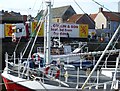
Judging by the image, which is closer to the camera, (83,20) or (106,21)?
(83,20)

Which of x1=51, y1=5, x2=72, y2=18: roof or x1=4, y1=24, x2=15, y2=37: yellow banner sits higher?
x1=51, y1=5, x2=72, y2=18: roof

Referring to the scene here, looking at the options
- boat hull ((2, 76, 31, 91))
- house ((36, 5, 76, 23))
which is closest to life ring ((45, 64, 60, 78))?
boat hull ((2, 76, 31, 91))

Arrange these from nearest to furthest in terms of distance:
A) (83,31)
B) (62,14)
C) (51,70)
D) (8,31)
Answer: (51,70) → (8,31) → (83,31) → (62,14)

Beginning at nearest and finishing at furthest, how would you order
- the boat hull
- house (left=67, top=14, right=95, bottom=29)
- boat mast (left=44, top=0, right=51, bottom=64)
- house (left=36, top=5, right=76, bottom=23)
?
the boat hull < boat mast (left=44, top=0, right=51, bottom=64) < house (left=67, top=14, right=95, bottom=29) < house (left=36, top=5, right=76, bottom=23)

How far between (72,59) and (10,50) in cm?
1273

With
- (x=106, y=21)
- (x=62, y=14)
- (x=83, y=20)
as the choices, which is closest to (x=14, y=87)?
(x=83, y=20)

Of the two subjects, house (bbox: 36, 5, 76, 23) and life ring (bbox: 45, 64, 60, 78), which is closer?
life ring (bbox: 45, 64, 60, 78)

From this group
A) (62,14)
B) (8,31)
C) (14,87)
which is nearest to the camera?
(14,87)

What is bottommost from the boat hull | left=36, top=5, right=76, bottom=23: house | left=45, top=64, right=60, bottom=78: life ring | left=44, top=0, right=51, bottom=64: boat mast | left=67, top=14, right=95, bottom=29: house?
the boat hull

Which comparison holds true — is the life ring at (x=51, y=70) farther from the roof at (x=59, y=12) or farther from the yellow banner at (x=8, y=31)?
the roof at (x=59, y=12)

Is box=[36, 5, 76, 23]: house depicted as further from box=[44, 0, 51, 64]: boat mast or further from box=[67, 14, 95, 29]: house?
box=[44, 0, 51, 64]: boat mast

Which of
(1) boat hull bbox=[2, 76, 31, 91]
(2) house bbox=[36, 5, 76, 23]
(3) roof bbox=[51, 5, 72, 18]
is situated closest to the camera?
(1) boat hull bbox=[2, 76, 31, 91]

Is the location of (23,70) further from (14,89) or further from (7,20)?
(7,20)

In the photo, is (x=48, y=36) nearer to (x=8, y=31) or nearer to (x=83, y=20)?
(x=8, y=31)
